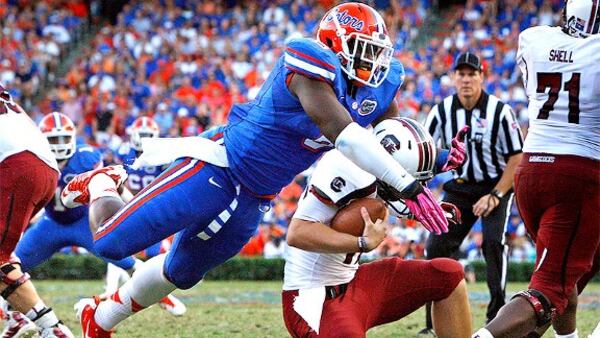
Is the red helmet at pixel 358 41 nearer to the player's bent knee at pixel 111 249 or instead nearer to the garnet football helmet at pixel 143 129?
the player's bent knee at pixel 111 249

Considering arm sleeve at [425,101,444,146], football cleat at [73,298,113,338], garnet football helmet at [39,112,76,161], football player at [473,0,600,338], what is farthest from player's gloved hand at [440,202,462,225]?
garnet football helmet at [39,112,76,161]

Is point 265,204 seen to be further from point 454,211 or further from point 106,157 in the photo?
point 106,157

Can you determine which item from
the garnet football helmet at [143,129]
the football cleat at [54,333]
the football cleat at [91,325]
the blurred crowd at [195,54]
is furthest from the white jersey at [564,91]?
the blurred crowd at [195,54]

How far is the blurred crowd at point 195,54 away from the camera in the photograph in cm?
→ 1580

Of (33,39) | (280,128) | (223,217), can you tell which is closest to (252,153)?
(280,128)

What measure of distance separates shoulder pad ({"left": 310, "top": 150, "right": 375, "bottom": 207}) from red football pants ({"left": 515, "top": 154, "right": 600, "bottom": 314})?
93 centimetres

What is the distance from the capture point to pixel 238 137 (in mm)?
4793

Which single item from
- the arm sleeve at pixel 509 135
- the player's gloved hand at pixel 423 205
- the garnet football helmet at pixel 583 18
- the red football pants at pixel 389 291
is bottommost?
the arm sleeve at pixel 509 135

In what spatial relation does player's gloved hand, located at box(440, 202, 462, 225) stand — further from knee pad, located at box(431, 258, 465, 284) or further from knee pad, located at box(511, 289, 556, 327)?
knee pad, located at box(511, 289, 556, 327)

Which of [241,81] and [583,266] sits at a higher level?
[583,266]

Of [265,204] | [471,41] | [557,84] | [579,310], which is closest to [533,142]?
[557,84]

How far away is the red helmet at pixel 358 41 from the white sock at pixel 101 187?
134 centimetres

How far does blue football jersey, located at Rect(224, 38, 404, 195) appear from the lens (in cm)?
459

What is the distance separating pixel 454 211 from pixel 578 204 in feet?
2.13
